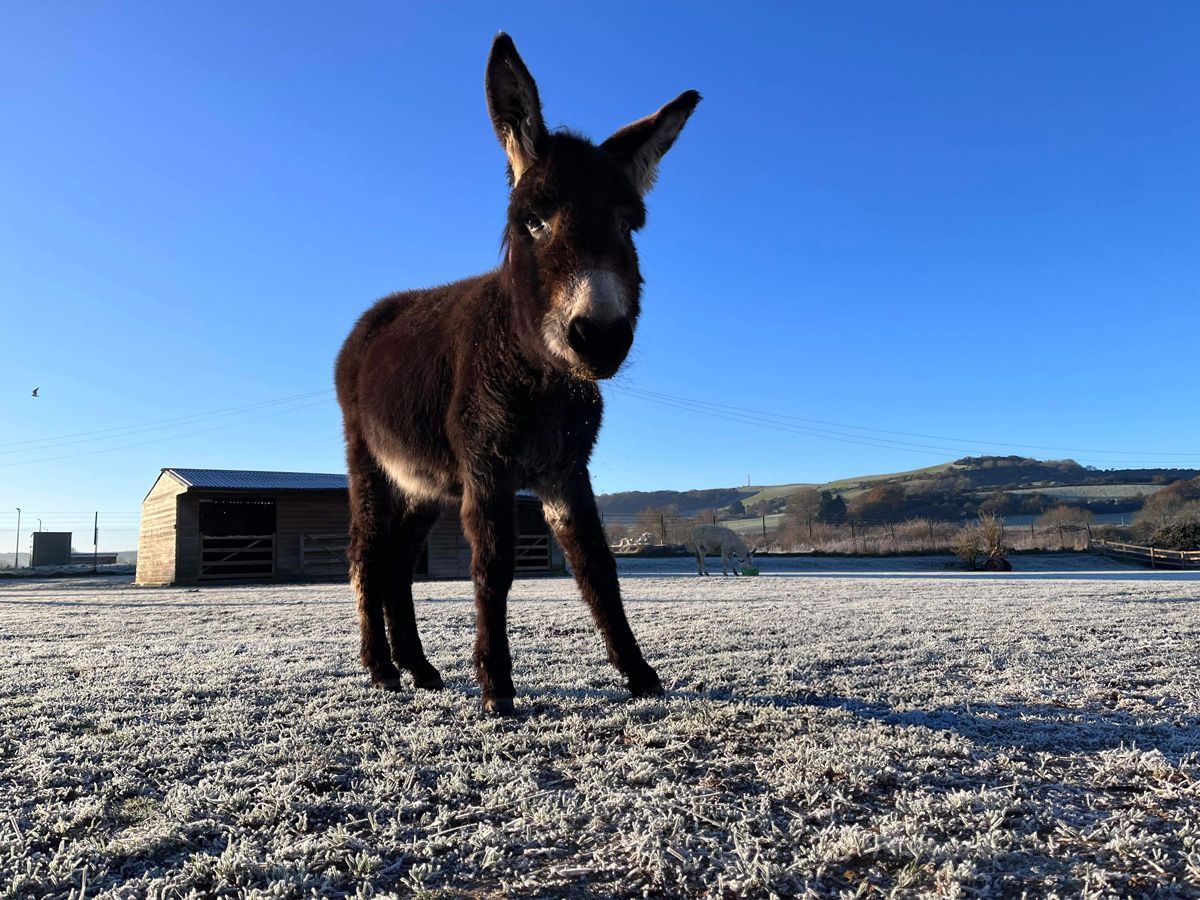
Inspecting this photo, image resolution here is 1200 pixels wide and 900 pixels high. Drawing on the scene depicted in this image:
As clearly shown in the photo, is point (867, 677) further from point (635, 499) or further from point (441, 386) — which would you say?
point (635, 499)

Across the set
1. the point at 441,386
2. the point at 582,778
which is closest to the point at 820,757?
the point at 582,778

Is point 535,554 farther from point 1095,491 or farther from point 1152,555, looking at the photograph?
point 1095,491

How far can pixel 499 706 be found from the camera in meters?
3.22

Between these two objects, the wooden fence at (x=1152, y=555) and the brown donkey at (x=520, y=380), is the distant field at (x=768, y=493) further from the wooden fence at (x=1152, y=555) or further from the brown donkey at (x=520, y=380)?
the brown donkey at (x=520, y=380)

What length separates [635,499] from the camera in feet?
267

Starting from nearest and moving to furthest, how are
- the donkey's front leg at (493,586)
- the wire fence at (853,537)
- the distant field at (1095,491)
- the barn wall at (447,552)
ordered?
1. the donkey's front leg at (493,586)
2. the barn wall at (447,552)
3. the wire fence at (853,537)
4. the distant field at (1095,491)

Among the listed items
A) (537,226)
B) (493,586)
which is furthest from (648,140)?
(493,586)

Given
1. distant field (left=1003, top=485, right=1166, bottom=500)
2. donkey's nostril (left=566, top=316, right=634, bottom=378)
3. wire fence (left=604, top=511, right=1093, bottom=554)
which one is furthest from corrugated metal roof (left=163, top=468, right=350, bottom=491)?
distant field (left=1003, top=485, right=1166, bottom=500)

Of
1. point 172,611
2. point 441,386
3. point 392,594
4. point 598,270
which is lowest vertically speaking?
point 172,611

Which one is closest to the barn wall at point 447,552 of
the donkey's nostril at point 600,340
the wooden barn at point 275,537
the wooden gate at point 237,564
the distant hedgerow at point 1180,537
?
the wooden barn at point 275,537

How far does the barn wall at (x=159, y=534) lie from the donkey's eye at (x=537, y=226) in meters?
23.5

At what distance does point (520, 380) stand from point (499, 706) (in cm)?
157

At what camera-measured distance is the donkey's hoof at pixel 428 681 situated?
3.93 metres

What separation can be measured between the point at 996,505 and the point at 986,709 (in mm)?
69178
